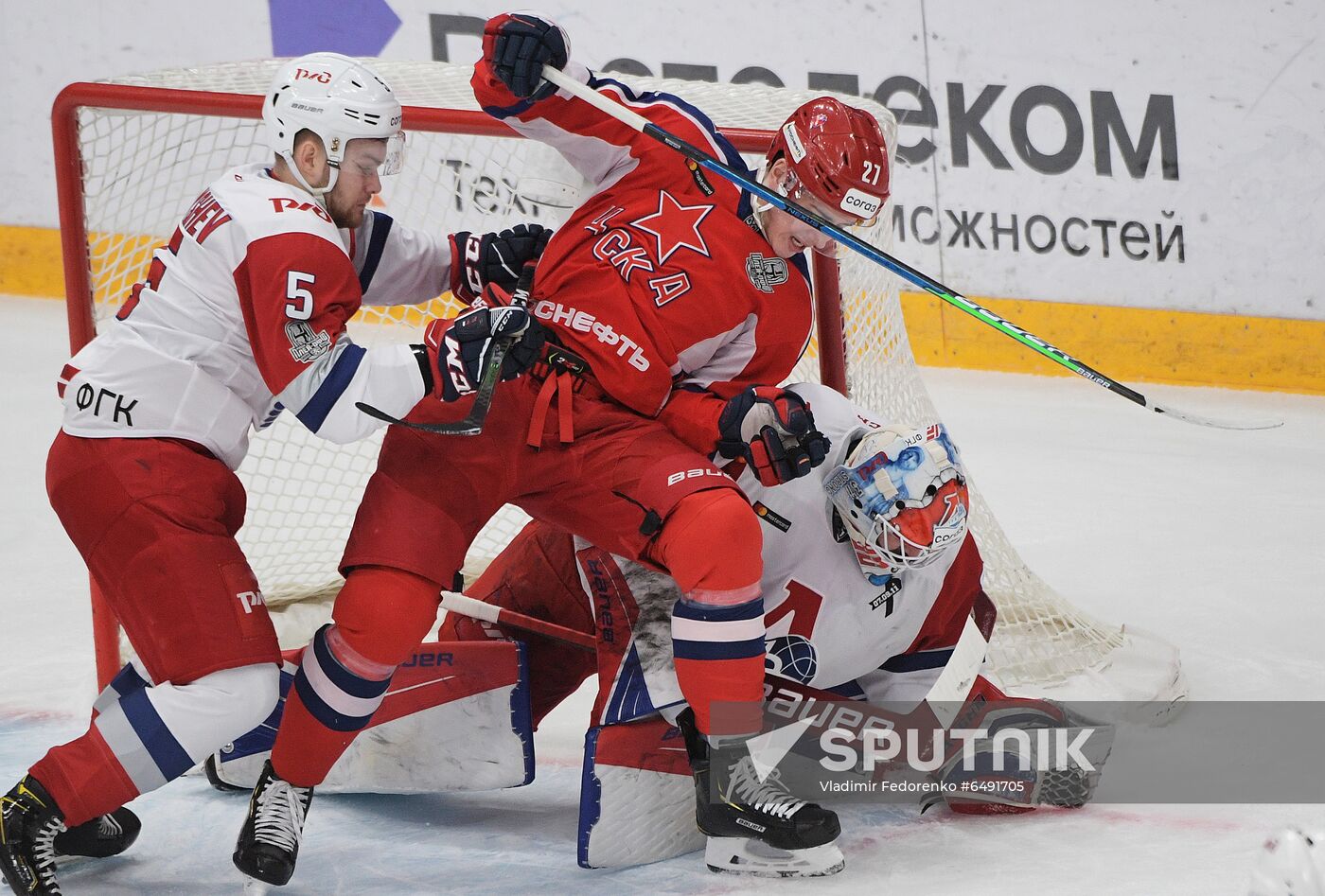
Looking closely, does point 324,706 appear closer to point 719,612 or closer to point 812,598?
point 719,612

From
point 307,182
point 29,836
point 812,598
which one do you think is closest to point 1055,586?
point 812,598

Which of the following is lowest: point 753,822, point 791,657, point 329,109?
point 753,822

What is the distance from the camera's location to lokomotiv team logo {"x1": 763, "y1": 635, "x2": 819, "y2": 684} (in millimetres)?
2414

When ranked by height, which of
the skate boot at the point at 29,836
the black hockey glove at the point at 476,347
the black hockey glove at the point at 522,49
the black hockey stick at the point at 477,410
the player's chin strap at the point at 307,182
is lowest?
the skate boot at the point at 29,836

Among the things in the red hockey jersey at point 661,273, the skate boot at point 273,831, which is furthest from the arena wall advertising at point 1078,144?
the skate boot at point 273,831

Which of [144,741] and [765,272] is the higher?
[765,272]

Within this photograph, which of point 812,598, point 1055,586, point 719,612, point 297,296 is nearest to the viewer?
point 297,296

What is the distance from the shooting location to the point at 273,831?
2189 mm

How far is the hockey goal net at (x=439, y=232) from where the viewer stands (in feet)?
9.01

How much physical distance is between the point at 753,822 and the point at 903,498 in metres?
0.52

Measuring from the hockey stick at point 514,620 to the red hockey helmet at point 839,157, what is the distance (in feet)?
2.67

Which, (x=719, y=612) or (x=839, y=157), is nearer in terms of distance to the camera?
(x=719, y=612)

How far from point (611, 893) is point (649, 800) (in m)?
0.16

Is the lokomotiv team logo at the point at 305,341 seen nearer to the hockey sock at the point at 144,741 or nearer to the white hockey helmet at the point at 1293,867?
the hockey sock at the point at 144,741
